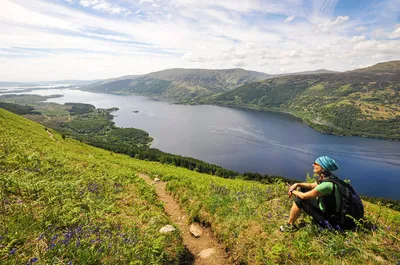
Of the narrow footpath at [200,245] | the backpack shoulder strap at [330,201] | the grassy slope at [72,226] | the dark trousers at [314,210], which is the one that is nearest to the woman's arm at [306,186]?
the dark trousers at [314,210]

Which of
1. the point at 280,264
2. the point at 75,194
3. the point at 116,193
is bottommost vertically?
the point at 116,193

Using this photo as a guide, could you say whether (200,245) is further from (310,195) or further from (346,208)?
(346,208)

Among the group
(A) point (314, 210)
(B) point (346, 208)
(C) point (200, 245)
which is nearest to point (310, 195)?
(A) point (314, 210)

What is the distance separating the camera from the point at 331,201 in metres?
6.11

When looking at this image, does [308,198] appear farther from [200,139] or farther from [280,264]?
[200,139]

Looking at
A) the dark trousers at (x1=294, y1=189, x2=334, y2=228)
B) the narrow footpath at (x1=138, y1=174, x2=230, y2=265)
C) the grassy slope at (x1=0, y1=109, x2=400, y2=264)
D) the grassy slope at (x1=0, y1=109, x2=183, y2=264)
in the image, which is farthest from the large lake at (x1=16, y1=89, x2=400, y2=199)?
the dark trousers at (x1=294, y1=189, x2=334, y2=228)

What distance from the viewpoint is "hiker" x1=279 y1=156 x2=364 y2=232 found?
5996 mm

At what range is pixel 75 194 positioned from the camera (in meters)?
8.09

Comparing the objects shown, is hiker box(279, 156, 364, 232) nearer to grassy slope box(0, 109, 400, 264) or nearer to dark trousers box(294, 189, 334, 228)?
dark trousers box(294, 189, 334, 228)

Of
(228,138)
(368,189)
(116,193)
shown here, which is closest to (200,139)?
(228,138)

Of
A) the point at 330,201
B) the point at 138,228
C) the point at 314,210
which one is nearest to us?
the point at 330,201

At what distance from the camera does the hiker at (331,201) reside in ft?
19.7

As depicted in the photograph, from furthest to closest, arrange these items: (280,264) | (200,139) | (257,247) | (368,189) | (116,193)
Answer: (200,139)
(368,189)
(116,193)
(257,247)
(280,264)

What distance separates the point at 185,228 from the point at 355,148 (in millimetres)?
187413
